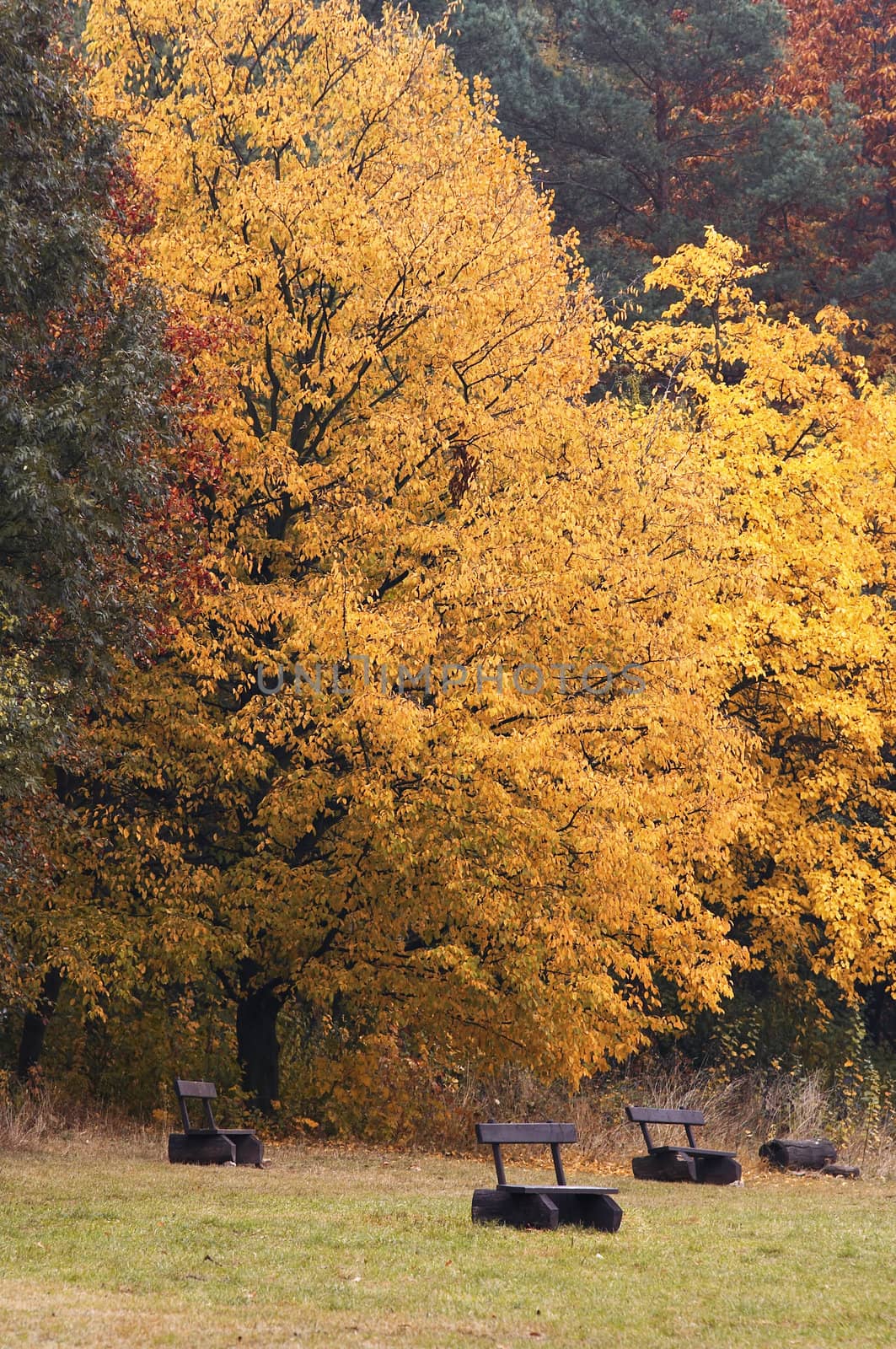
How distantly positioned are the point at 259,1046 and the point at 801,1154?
261 inches

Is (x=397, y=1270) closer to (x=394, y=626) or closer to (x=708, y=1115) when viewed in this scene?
(x=394, y=626)

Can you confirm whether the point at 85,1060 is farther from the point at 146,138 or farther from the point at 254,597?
the point at 146,138

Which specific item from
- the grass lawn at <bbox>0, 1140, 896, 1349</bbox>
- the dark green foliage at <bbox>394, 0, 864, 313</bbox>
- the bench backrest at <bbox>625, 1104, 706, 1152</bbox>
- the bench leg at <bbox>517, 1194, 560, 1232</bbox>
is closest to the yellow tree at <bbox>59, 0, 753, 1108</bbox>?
the bench backrest at <bbox>625, 1104, 706, 1152</bbox>

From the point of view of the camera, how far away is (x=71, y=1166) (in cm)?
1340

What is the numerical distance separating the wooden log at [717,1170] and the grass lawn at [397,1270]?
1953 millimetres

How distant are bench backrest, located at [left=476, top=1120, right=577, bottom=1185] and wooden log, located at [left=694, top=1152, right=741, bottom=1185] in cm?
495

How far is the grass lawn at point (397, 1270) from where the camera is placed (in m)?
7.20

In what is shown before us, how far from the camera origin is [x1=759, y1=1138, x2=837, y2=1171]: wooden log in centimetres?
1645

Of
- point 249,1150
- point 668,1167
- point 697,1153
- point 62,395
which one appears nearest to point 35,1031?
point 249,1150

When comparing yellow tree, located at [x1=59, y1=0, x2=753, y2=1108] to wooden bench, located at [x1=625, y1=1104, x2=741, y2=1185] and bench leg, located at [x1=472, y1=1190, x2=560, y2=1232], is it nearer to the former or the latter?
wooden bench, located at [x1=625, y1=1104, x2=741, y2=1185]

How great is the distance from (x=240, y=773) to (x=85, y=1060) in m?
6.50

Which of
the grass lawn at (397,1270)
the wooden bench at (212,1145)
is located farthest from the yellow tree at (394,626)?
the grass lawn at (397,1270)

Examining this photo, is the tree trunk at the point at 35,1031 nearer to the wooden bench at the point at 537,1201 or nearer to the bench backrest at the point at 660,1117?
the bench backrest at the point at 660,1117

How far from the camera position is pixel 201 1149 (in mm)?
14477
